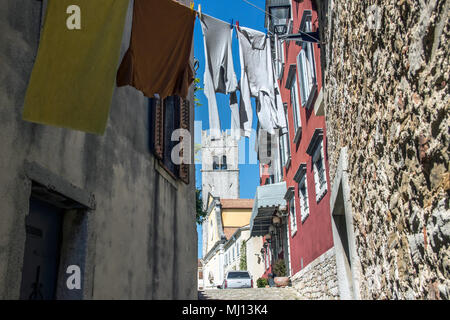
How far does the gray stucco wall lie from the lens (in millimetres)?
3633

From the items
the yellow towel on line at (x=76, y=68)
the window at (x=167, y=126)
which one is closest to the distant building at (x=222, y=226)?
the window at (x=167, y=126)

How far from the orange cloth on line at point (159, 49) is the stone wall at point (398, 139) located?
189 centimetres

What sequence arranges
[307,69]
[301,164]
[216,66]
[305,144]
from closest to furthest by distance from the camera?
1. [216,66]
2. [307,69]
3. [305,144]
4. [301,164]

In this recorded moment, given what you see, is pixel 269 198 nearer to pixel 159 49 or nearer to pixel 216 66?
pixel 216 66

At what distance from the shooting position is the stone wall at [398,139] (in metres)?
2.41

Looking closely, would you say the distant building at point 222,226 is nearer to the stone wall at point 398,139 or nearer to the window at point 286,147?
the window at point 286,147

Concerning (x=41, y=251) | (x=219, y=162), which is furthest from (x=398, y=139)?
(x=219, y=162)

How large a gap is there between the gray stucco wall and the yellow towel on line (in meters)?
0.40

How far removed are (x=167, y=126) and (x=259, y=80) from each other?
2.13 metres

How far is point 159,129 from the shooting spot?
7578 mm

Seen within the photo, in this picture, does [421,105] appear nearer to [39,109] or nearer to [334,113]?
[39,109]

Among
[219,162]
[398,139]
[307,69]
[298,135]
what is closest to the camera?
[398,139]

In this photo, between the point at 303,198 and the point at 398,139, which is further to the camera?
the point at 303,198
